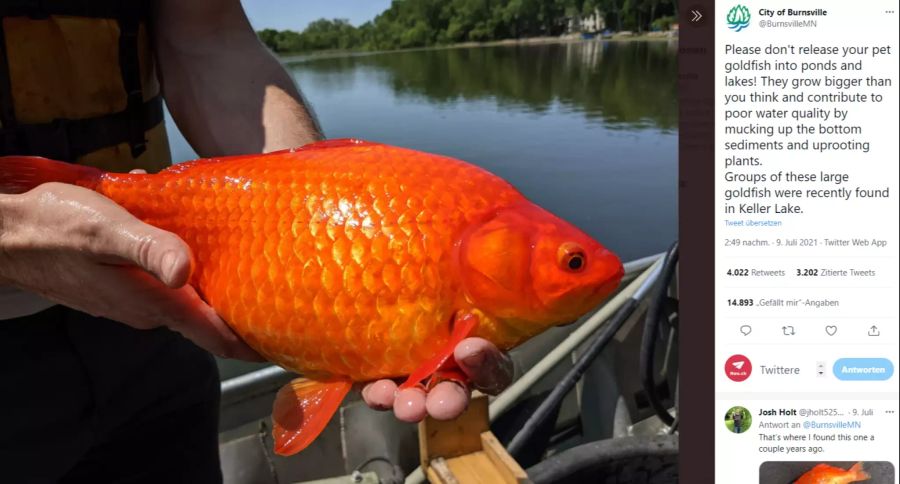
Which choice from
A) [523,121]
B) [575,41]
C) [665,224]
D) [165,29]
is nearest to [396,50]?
[575,41]

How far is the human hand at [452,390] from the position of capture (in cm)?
103

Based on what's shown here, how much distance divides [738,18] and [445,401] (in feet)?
2.98

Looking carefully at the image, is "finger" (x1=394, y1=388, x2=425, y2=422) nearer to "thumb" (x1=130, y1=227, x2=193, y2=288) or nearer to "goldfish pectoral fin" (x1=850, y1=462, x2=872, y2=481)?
"thumb" (x1=130, y1=227, x2=193, y2=288)

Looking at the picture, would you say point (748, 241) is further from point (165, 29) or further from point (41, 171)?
point (165, 29)

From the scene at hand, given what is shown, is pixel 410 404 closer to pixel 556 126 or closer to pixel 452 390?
pixel 452 390

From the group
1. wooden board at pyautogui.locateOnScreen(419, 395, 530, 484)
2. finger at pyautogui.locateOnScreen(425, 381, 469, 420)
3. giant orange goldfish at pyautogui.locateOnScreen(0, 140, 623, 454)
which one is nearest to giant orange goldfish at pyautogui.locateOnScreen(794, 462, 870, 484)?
giant orange goldfish at pyautogui.locateOnScreen(0, 140, 623, 454)

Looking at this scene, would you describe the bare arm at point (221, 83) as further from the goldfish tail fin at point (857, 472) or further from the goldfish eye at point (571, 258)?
the goldfish tail fin at point (857, 472)

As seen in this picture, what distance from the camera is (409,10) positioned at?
64875mm

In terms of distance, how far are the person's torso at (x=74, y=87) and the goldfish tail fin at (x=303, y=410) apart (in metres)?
0.49

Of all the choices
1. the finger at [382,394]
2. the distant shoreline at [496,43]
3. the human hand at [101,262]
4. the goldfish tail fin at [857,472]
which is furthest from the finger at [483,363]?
the distant shoreline at [496,43]

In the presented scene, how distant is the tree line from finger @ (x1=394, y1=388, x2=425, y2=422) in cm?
6198

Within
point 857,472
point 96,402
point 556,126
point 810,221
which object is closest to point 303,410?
point 96,402

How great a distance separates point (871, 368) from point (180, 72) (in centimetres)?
160

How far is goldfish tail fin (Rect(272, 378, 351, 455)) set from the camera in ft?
3.72
